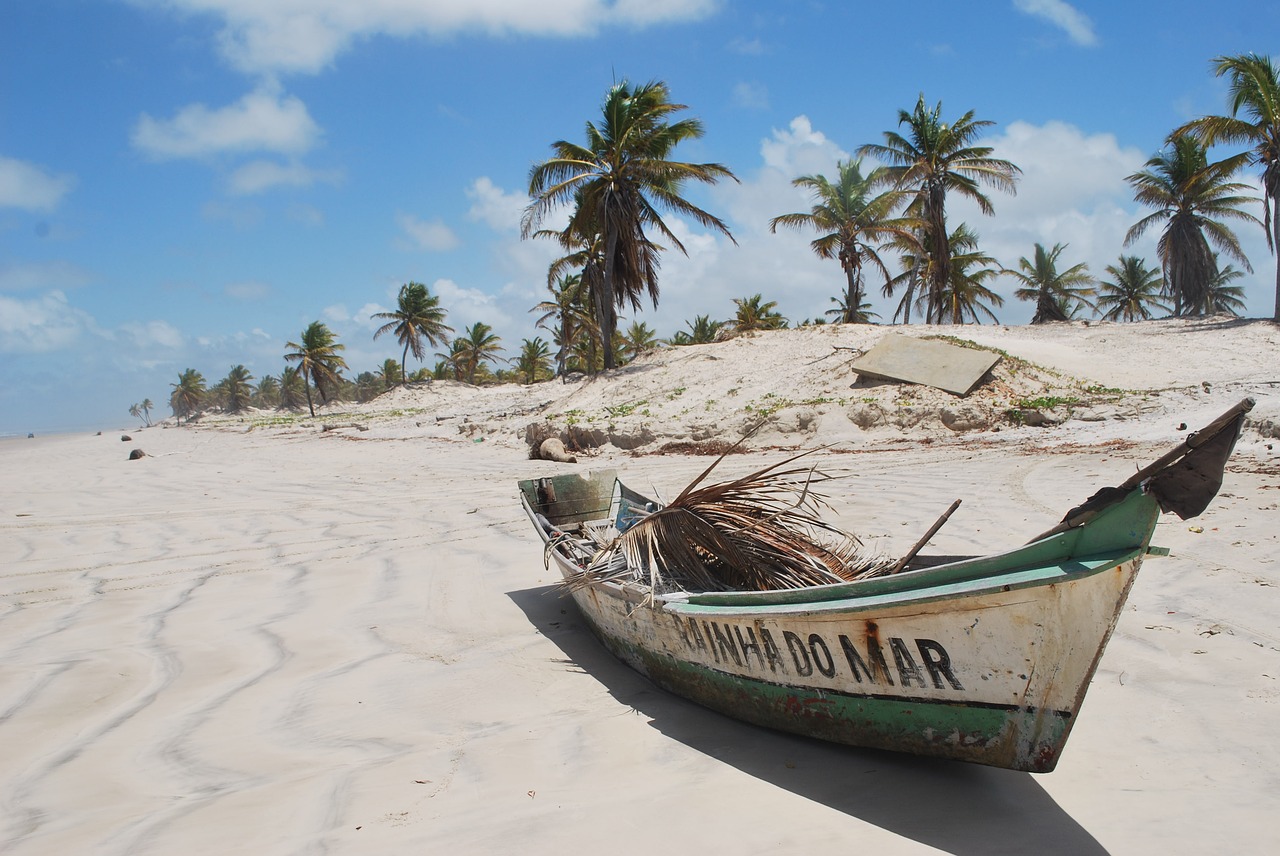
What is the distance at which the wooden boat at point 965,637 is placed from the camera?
7.29 ft

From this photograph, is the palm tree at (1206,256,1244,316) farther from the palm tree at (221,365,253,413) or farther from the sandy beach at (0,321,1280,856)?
the palm tree at (221,365,253,413)

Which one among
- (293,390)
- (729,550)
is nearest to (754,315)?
(729,550)

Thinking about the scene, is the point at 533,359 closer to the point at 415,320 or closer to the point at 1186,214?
the point at 415,320

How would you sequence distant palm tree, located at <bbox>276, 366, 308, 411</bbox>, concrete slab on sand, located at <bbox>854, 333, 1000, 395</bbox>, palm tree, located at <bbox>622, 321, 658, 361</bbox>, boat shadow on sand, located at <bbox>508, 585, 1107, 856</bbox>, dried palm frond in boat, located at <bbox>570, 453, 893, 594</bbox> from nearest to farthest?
boat shadow on sand, located at <bbox>508, 585, 1107, 856</bbox> < dried palm frond in boat, located at <bbox>570, 453, 893, 594</bbox> < concrete slab on sand, located at <bbox>854, 333, 1000, 395</bbox> < palm tree, located at <bbox>622, 321, 658, 361</bbox> < distant palm tree, located at <bbox>276, 366, 308, 411</bbox>

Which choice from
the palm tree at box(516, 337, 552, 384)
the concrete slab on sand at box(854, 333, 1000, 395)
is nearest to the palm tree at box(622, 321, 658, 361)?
the palm tree at box(516, 337, 552, 384)

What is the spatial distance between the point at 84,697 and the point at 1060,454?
1072 centimetres

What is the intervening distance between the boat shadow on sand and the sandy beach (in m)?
0.01

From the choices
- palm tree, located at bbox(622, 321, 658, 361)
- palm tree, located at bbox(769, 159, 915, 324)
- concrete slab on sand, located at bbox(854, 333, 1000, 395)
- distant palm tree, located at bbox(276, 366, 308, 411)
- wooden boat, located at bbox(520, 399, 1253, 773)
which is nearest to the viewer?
wooden boat, located at bbox(520, 399, 1253, 773)

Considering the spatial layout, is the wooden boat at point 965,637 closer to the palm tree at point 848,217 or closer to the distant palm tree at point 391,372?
the palm tree at point 848,217

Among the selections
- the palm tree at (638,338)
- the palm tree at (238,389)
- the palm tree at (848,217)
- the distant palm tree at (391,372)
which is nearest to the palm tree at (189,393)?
the palm tree at (238,389)

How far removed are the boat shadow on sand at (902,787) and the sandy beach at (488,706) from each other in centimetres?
1

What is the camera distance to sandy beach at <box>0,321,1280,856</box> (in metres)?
2.56

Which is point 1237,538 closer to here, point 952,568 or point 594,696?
point 952,568

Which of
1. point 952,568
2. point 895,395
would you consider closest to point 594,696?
point 952,568
